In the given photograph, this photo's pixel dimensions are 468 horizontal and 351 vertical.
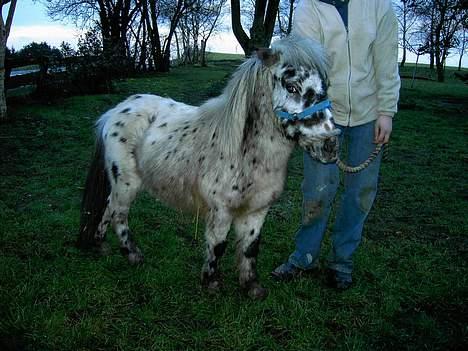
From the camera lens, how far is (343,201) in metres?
3.92

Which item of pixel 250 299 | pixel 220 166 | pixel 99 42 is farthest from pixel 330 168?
pixel 99 42

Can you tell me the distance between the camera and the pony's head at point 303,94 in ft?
9.66

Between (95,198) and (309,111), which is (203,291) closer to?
(95,198)

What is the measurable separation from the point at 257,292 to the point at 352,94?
74.8 inches

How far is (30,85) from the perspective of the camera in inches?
523

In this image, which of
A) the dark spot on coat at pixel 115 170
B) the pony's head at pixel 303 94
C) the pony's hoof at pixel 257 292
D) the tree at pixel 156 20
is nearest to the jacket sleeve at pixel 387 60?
the pony's head at pixel 303 94

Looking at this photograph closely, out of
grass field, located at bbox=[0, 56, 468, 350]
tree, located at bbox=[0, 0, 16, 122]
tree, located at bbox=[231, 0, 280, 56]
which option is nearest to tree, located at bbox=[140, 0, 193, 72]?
tree, located at bbox=[231, 0, 280, 56]

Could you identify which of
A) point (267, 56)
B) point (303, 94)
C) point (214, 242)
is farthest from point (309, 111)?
point (214, 242)

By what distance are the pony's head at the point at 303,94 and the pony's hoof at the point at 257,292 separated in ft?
4.55

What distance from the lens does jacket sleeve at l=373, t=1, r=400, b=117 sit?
338cm

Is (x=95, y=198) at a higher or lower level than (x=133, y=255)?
higher

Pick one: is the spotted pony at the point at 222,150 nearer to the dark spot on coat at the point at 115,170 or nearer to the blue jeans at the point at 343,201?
the dark spot on coat at the point at 115,170

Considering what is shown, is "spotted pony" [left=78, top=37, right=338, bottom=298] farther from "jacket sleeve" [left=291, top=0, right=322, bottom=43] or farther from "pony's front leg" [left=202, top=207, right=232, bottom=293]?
"jacket sleeve" [left=291, top=0, right=322, bottom=43]

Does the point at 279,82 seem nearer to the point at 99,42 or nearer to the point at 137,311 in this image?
the point at 137,311
